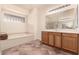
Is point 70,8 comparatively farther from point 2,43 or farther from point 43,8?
point 2,43

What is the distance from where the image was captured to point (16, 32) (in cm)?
134

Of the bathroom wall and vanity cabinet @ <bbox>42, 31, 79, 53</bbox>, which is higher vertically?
the bathroom wall

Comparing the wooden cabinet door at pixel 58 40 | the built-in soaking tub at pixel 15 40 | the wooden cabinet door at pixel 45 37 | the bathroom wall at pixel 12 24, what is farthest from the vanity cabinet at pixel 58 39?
the bathroom wall at pixel 12 24

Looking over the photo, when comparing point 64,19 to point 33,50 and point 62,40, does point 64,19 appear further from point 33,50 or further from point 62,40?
point 33,50

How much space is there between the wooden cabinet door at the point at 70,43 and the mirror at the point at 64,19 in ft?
0.66

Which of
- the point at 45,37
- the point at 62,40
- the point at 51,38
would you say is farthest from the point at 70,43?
the point at 45,37

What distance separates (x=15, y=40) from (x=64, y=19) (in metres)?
0.87

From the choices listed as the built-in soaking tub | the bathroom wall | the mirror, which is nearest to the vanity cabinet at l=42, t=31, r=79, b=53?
the mirror

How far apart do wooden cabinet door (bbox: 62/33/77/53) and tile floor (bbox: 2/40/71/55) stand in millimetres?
123

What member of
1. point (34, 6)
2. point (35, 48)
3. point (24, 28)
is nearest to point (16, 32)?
point (24, 28)

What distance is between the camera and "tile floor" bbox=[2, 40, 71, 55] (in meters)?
1.31

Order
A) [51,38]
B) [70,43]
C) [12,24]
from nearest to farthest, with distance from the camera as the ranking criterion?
1. [12,24]
2. [70,43]
3. [51,38]

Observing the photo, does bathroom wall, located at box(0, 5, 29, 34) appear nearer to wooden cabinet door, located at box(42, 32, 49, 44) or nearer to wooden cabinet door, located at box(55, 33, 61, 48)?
wooden cabinet door, located at box(42, 32, 49, 44)

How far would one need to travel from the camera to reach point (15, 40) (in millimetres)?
1347
